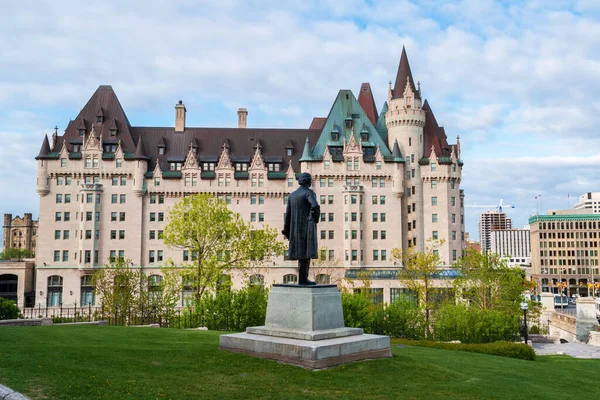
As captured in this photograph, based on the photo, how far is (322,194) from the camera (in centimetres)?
8769

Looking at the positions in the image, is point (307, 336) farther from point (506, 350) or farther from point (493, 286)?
point (493, 286)

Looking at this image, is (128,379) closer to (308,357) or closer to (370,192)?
(308,357)

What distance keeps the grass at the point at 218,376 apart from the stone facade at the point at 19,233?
15793 centimetres

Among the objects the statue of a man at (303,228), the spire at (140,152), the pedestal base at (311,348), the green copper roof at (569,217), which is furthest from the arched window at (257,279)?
the green copper roof at (569,217)

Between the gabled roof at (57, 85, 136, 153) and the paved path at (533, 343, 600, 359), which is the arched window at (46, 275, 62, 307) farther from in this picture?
the paved path at (533, 343, 600, 359)

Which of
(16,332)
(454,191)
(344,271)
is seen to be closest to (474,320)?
(16,332)

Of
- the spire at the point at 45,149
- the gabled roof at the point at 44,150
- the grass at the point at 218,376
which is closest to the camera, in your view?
the grass at the point at 218,376

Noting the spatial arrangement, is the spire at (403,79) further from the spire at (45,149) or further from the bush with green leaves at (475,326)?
the spire at (45,149)

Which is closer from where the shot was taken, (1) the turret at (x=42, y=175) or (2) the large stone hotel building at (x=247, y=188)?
(2) the large stone hotel building at (x=247, y=188)

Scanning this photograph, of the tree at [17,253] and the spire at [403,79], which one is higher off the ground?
the spire at [403,79]

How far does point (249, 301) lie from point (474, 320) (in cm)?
1703

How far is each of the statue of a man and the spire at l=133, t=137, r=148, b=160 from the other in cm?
7006

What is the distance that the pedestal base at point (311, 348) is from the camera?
17.4 metres

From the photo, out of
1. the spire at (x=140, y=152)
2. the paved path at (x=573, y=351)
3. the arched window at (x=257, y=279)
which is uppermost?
the spire at (x=140, y=152)
